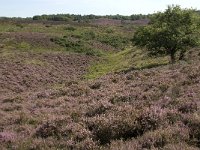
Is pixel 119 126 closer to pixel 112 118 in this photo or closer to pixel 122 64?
pixel 112 118

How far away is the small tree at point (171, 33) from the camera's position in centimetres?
4022

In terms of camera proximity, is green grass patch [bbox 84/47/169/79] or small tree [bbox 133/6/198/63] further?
green grass patch [bbox 84/47/169/79]

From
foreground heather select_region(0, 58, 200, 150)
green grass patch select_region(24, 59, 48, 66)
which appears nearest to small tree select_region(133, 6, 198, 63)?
green grass patch select_region(24, 59, 48, 66)

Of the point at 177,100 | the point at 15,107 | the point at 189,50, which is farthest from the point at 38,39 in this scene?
the point at 177,100

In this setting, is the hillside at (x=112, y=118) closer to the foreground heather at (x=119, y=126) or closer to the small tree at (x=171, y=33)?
the foreground heather at (x=119, y=126)

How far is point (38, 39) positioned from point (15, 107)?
157 feet

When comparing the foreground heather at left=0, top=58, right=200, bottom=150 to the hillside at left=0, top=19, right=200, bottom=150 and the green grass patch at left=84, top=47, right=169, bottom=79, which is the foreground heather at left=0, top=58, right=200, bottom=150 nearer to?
the hillside at left=0, top=19, right=200, bottom=150

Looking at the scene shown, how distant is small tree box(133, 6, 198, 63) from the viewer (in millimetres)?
40219

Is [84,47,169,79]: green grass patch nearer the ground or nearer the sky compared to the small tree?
nearer the ground

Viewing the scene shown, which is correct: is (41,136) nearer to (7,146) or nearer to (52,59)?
(7,146)

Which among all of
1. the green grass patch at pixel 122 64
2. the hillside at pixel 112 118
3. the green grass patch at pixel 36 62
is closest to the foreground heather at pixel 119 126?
the hillside at pixel 112 118

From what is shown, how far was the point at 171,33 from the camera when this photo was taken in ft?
133

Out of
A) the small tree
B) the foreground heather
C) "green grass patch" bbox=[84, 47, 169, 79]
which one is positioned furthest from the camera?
"green grass patch" bbox=[84, 47, 169, 79]

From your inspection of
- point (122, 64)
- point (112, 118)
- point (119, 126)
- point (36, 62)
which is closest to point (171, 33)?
point (122, 64)
